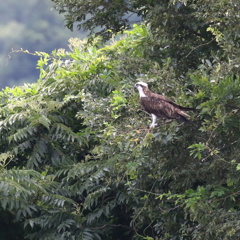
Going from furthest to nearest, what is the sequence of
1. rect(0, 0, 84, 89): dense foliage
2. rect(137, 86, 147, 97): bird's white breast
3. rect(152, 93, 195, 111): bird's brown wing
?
rect(0, 0, 84, 89): dense foliage
rect(137, 86, 147, 97): bird's white breast
rect(152, 93, 195, 111): bird's brown wing

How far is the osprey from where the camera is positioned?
7094 millimetres

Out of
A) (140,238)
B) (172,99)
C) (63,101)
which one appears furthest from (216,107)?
(63,101)

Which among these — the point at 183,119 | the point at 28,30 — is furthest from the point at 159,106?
the point at 28,30

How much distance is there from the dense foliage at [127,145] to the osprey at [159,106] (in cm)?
20

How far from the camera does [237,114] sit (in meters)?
Result: 6.99

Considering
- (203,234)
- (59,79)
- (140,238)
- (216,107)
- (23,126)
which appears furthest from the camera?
(59,79)

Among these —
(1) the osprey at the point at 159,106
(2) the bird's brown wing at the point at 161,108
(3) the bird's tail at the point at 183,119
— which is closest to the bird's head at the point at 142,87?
(1) the osprey at the point at 159,106

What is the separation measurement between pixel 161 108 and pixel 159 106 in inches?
2.2

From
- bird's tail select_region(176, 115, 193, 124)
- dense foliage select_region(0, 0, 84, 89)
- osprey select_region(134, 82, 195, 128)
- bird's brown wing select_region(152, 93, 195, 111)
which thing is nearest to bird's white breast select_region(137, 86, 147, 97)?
osprey select_region(134, 82, 195, 128)

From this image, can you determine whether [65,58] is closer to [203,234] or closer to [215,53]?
[215,53]

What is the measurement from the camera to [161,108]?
7.27 metres

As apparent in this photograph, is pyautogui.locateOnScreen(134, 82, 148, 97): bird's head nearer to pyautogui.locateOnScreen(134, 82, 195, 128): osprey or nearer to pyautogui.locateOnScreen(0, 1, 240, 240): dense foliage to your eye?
pyautogui.locateOnScreen(134, 82, 195, 128): osprey

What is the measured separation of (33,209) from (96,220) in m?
0.97

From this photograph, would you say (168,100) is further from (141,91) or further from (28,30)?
(28,30)
